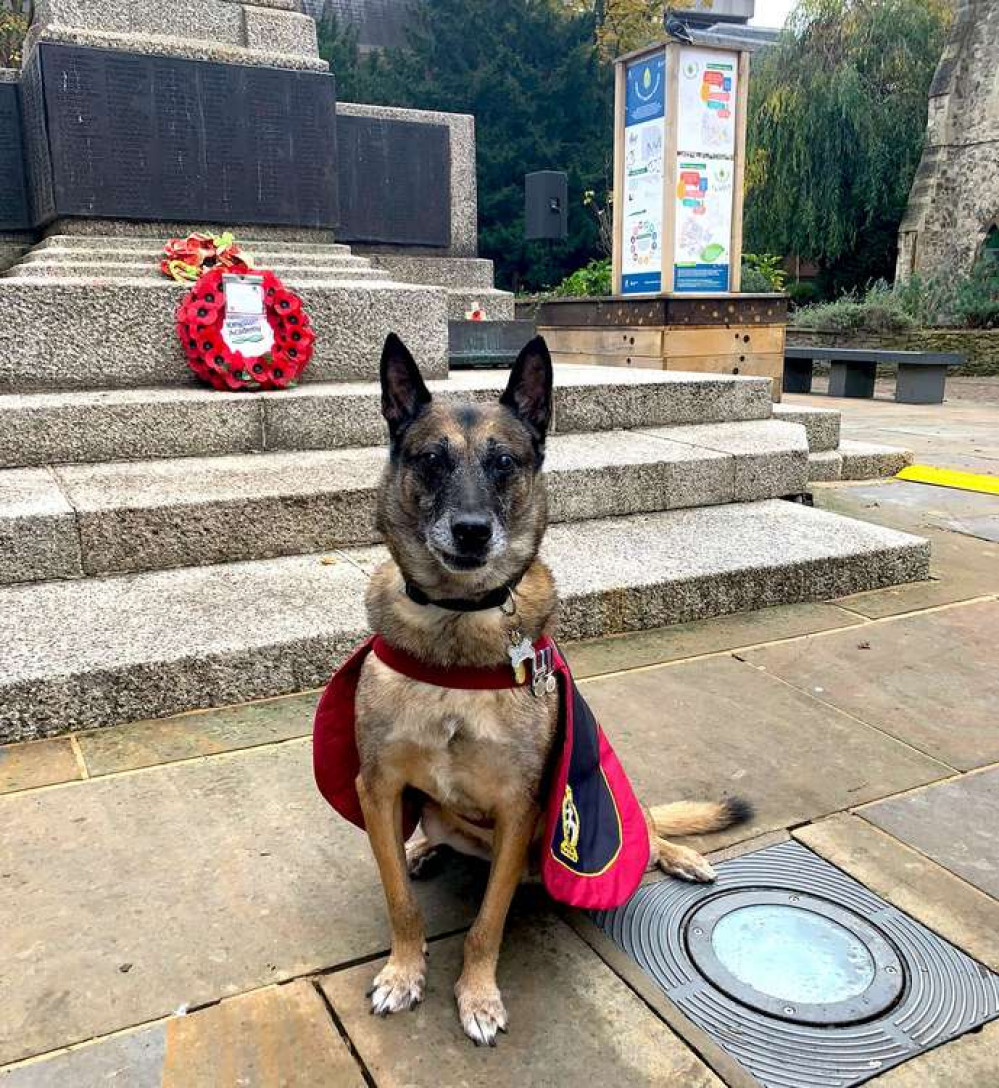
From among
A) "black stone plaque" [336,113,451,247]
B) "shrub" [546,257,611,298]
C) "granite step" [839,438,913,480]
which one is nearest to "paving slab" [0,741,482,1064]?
"granite step" [839,438,913,480]

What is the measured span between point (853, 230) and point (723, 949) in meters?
26.3

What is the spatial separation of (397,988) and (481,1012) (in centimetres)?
20

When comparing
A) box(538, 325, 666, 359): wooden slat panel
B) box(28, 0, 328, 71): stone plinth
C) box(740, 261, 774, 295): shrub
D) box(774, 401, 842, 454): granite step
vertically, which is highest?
box(28, 0, 328, 71): stone plinth

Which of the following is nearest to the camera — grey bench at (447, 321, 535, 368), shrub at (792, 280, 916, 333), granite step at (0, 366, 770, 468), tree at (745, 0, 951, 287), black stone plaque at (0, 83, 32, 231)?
granite step at (0, 366, 770, 468)

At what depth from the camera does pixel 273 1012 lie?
2033mm

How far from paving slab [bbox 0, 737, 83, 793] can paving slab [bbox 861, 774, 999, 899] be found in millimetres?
2569

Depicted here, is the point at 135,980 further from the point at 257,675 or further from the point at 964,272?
the point at 964,272

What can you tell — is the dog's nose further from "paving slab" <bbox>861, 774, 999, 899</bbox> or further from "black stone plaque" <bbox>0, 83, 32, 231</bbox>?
"black stone plaque" <bbox>0, 83, 32, 231</bbox>

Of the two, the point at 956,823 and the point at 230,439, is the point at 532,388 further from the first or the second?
the point at 230,439

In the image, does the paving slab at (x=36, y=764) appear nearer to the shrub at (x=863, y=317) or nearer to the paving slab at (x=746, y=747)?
the paving slab at (x=746, y=747)

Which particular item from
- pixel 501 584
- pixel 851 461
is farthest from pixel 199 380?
pixel 851 461

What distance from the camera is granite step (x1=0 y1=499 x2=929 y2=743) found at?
3.38 m

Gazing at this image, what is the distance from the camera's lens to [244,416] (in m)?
5.31

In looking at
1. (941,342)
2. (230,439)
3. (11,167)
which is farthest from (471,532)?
(941,342)
